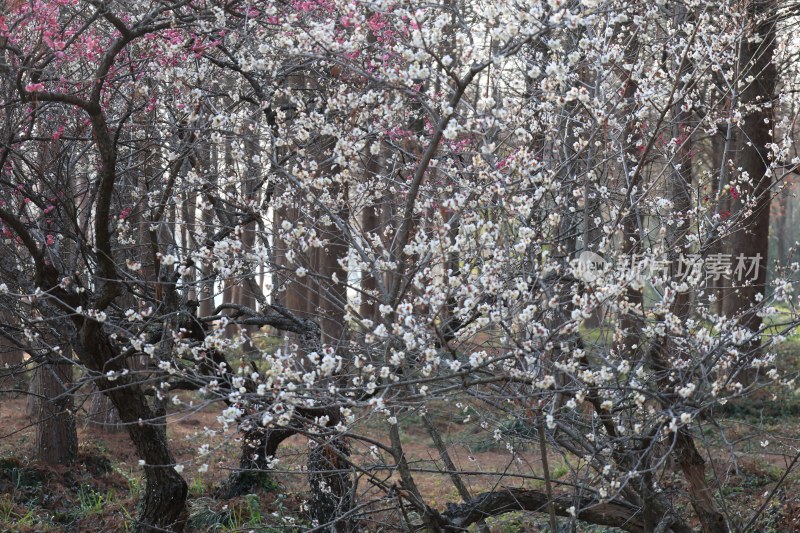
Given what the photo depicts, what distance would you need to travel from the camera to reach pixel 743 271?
12336mm

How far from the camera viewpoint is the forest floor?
7.55 m

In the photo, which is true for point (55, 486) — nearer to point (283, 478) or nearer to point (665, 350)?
point (283, 478)

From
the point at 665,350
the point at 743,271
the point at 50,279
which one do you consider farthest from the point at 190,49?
the point at 743,271


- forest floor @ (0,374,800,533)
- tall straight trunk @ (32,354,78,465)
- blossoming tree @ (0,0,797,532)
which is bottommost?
forest floor @ (0,374,800,533)

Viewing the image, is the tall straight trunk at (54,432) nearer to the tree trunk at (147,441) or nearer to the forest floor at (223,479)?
the forest floor at (223,479)

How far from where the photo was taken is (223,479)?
993cm

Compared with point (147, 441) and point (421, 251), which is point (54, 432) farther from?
point (421, 251)

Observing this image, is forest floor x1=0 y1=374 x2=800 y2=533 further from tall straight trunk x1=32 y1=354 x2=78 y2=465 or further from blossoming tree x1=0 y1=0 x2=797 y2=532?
blossoming tree x1=0 y1=0 x2=797 y2=532

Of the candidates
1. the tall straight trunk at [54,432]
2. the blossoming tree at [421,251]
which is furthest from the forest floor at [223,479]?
the blossoming tree at [421,251]

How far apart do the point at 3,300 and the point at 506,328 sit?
4277 mm

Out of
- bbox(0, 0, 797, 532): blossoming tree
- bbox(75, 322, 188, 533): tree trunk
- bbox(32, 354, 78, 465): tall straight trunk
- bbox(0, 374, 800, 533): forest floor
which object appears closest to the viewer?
bbox(0, 0, 797, 532): blossoming tree

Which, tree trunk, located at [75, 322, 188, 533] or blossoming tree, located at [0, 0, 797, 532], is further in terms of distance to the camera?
tree trunk, located at [75, 322, 188, 533]

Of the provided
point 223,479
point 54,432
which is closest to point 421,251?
point 223,479

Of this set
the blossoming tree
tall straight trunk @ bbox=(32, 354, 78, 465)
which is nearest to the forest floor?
tall straight trunk @ bbox=(32, 354, 78, 465)
